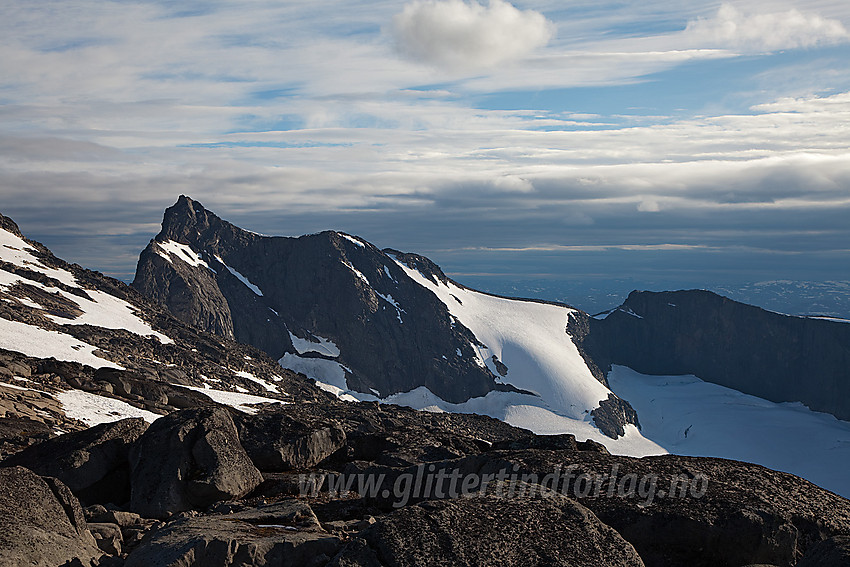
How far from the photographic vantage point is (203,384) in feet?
304

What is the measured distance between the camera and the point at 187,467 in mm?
21469

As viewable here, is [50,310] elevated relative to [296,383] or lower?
elevated

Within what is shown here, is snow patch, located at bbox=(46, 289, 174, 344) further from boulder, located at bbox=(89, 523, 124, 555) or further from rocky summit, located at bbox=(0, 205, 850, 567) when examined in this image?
boulder, located at bbox=(89, 523, 124, 555)

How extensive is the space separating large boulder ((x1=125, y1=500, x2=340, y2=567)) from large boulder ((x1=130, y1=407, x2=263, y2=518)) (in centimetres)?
729

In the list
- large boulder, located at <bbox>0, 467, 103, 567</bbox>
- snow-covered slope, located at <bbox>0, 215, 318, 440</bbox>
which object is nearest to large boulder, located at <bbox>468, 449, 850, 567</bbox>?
large boulder, located at <bbox>0, 467, 103, 567</bbox>

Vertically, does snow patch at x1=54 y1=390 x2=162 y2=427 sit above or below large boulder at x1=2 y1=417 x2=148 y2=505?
below

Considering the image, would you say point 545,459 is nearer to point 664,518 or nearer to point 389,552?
point 664,518

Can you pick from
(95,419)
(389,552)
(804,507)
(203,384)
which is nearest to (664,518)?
(804,507)

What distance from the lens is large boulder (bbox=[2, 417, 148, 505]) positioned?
22.3 metres

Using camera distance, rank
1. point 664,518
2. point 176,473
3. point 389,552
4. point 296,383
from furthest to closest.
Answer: point 296,383 → point 176,473 → point 664,518 → point 389,552

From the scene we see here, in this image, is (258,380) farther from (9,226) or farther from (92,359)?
(9,226)

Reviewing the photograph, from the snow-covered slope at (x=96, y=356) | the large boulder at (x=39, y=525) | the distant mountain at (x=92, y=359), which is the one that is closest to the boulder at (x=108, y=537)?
the large boulder at (x=39, y=525)

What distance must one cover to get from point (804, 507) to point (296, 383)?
383 feet

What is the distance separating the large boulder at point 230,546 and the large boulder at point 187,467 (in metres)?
7.29
